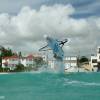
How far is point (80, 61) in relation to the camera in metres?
173

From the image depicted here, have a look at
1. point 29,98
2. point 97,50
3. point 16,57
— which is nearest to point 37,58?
point 16,57

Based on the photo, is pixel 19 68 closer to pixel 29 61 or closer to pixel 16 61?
pixel 16 61

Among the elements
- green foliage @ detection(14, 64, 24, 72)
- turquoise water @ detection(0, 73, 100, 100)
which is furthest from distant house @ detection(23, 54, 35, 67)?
turquoise water @ detection(0, 73, 100, 100)

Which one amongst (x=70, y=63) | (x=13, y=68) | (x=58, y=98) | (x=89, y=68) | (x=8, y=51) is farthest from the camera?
(x=8, y=51)

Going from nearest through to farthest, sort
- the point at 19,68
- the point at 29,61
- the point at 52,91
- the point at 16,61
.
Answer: the point at 52,91
the point at 19,68
the point at 16,61
the point at 29,61

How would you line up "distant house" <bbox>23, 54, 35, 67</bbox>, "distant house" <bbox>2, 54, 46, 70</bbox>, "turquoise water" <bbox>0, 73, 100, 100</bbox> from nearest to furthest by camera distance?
1. "turquoise water" <bbox>0, 73, 100, 100</bbox>
2. "distant house" <bbox>2, 54, 46, 70</bbox>
3. "distant house" <bbox>23, 54, 35, 67</bbox>

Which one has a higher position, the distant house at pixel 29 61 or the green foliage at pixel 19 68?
the distant house at pixel 29 61

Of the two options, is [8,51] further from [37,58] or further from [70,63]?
[70,63]

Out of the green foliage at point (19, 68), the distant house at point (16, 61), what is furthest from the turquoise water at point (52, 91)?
the distant house at point (16, 61)

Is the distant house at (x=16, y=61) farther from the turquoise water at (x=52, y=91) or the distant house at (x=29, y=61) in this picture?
the turquoise water at (x=52, y=91)

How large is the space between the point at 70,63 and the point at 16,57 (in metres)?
21.8

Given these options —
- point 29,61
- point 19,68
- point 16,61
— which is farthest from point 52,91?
point 29,61

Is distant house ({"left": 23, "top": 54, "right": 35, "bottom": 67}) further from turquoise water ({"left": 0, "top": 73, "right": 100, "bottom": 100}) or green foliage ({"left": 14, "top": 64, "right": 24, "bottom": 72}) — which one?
turquoise water ({"left": 0, "top": 73, "right": 100, "bottom": 100})

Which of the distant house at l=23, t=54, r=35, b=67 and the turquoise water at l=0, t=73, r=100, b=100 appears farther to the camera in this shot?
the distant house at l=23, t=54, r=35, b=67
